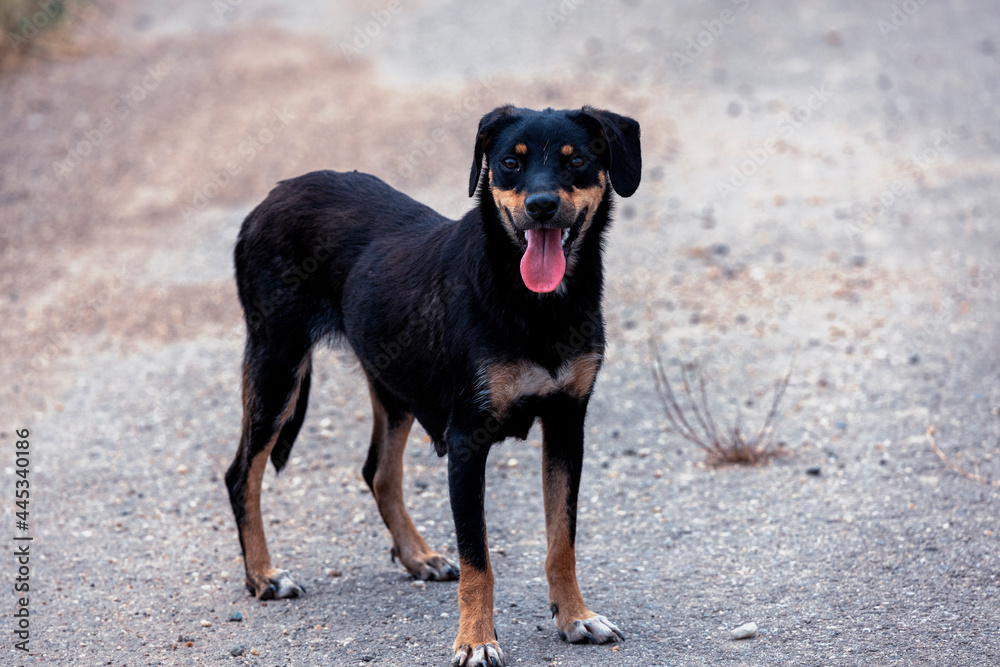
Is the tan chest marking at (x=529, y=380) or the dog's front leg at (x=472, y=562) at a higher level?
the tan chest marking at (x=529, y=380)

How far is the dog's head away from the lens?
13.1 ft

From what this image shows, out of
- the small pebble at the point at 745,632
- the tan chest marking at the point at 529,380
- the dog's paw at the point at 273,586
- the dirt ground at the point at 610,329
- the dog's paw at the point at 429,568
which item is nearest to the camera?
the tan chest marking at the point at 529,380

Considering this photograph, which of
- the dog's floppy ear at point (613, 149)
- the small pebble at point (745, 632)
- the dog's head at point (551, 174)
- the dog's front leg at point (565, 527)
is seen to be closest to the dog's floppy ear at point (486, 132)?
the dog's head at point (551, 174)

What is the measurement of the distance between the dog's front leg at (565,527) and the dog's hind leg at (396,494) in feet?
2.99

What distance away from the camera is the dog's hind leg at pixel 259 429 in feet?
16.6

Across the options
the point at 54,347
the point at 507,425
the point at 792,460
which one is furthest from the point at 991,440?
the point at 54,347

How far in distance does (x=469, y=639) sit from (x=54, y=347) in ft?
18.3

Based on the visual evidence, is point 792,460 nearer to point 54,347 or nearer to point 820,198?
point 820,198

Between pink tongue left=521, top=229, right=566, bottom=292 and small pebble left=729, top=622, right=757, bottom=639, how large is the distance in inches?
65.8

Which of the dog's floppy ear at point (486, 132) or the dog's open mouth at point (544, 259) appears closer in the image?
the dog's open mouth at point (544, 259)

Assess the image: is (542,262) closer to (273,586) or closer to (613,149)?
(613,149)

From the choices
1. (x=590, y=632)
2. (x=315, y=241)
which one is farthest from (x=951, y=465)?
(x=315, y=241)

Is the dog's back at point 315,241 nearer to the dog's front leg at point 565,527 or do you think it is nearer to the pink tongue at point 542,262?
the pink tongue at point 542,262

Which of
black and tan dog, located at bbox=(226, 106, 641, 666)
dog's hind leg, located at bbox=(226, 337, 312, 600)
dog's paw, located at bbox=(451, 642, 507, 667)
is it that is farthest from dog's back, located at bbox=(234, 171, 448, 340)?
dog's paw, located at bbox=(451, 642, 507, 667)
